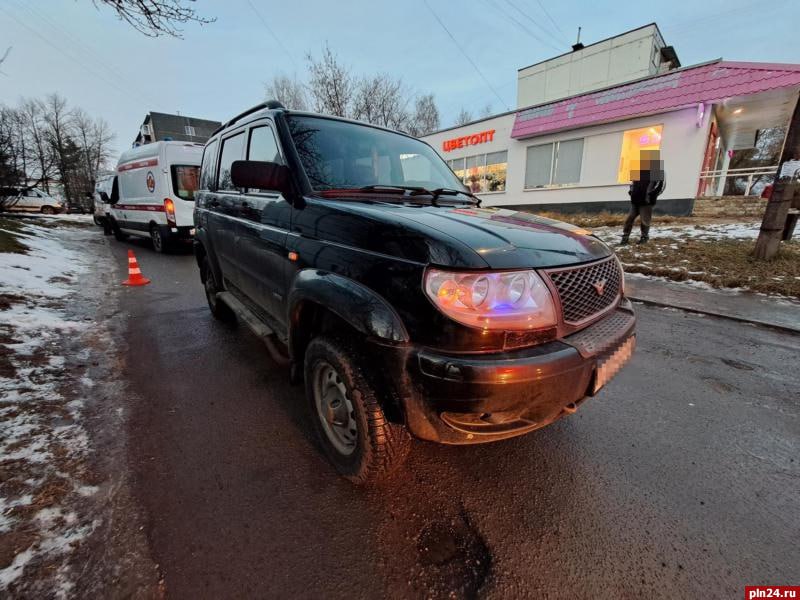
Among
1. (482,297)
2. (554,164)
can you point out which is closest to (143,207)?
(482,297)

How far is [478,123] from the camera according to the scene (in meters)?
18.5

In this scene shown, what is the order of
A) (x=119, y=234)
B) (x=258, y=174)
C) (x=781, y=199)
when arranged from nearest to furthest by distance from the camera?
(x=258, y=174)
(x=781, y=199)
(x=119, y=234)

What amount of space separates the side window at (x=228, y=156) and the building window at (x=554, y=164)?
15.0 metres

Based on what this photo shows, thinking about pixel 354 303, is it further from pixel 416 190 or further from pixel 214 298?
pixel 214 298

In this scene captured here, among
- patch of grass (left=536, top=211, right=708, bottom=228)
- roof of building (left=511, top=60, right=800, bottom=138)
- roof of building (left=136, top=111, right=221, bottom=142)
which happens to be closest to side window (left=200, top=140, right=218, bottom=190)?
patch of grass (left=536, top=211, right=708, bottom=228)

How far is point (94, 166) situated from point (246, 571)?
66744 mm

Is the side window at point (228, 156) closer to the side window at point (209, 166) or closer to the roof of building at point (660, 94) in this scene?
the side window at point (209, 166)

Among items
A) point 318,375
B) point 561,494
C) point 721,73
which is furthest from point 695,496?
point 721,73

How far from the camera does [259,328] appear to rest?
2.94 metres

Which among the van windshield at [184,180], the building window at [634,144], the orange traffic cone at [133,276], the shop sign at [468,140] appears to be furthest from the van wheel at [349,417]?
the shop sign at [468,140]

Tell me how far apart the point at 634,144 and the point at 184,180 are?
14788 millimetres

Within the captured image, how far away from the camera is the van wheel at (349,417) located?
175 centimetres

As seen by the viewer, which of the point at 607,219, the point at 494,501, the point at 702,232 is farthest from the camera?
the point at 607,219

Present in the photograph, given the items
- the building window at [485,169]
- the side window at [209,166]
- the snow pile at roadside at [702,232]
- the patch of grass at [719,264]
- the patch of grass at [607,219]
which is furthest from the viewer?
the building window at [485,169]
